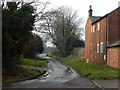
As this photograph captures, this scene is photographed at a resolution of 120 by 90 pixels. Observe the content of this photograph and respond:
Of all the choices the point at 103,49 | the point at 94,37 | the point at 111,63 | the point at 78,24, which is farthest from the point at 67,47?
the point at 111,63

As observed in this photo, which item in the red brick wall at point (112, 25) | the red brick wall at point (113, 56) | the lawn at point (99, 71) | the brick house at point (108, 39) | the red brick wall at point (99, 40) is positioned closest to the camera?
the lawn at point (99, 71)

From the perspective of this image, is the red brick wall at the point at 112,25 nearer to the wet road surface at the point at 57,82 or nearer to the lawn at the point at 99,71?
the lawn at the point at 99,71

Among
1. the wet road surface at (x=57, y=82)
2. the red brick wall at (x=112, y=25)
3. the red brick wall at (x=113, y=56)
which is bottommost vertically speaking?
the wet road surface at (x=57, y=82)

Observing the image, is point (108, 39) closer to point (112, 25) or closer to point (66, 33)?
point (112, 25)

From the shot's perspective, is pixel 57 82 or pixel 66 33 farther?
pixel 66 33

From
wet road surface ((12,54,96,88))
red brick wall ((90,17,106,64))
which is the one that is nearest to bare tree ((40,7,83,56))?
red brick wall ((90,17,106,64))

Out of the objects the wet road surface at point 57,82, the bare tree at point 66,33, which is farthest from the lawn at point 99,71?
the bare tree at point 66,33

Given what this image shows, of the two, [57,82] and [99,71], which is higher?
[99,71]

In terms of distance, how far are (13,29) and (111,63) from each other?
11670 mm

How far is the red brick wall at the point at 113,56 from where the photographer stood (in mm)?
16811

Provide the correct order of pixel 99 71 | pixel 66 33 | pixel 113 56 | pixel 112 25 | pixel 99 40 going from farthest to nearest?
pixel 66 33, pixel 99 40, pixel 112 25, pixel 113 56, pixel 99 71

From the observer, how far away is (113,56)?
58.8ft

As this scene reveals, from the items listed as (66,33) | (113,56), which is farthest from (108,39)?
(66,33)

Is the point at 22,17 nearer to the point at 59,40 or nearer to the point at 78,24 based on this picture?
the point at 59,40
